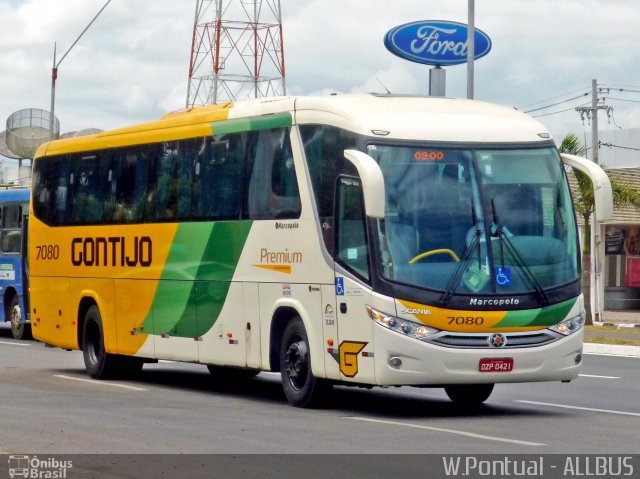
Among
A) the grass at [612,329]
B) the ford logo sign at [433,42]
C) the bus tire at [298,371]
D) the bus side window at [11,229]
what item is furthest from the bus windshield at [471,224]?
the grass at [612,329]

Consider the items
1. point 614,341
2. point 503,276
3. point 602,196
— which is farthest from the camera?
point 614,341

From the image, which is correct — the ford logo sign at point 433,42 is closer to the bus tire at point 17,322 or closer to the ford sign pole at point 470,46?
the ford sign pole at point 470,46

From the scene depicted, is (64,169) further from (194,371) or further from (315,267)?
(315,267)

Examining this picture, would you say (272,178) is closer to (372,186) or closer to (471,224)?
(372,186)

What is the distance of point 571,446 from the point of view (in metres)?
12.4

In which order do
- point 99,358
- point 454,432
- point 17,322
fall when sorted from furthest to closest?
point 17,322 → point 99,358 → point 454,432

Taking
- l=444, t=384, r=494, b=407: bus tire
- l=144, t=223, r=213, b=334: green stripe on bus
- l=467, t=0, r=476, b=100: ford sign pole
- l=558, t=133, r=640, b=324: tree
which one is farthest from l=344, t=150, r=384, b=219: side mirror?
l=558, t=133, r=640, b=324: tree

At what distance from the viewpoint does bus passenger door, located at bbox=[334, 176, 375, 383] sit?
49.1 ft

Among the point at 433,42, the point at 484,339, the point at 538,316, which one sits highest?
the point at 433,42

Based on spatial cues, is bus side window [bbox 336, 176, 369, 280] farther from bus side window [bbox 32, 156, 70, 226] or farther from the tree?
the tree

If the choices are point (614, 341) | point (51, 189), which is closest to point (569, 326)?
point (51, 189)

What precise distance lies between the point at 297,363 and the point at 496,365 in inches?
93.3

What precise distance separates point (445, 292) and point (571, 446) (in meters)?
2.77

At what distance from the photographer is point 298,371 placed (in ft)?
52.9
